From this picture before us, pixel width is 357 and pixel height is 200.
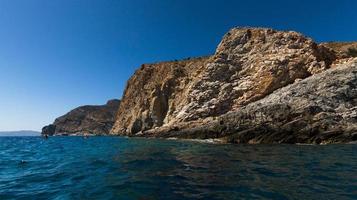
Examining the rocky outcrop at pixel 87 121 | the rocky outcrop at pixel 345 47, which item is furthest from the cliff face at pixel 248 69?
the rocky outcrop at pixel 87 121

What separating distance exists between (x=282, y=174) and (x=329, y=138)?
22.6 metres

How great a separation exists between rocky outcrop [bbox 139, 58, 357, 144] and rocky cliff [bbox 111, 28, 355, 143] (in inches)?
4.1

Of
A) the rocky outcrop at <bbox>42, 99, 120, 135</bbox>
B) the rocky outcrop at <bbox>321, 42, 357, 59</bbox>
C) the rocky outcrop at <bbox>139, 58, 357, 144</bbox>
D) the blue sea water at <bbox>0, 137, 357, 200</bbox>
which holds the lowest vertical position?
the blue sea water at <bbox>0, 137, 357, 200</bbox>

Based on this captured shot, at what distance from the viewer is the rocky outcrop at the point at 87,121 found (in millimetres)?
170375

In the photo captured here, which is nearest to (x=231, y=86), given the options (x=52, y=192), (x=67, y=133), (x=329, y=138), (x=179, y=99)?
(x=179, y=99)

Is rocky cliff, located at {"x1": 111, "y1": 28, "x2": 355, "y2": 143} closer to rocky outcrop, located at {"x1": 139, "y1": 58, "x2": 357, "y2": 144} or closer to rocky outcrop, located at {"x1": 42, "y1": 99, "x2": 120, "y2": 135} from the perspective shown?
rocky outcrop, located at {"x1": 139, "y1": 58, "x2": 357, "y2": 144}

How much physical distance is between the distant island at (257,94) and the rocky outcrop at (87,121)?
66909mm

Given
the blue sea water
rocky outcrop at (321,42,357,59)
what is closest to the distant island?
rocky outcrop at (321,42,357,59)

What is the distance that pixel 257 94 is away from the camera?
5456cm

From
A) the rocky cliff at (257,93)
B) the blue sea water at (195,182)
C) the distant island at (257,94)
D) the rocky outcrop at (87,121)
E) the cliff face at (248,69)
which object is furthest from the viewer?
the rocky outcrop at (87,121)

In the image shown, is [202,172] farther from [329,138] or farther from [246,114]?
[246,114]

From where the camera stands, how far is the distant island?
37.2m

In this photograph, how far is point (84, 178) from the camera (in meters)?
14.6

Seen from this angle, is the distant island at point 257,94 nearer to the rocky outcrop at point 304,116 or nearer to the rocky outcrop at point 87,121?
the rocky outcrop at point 304,116
